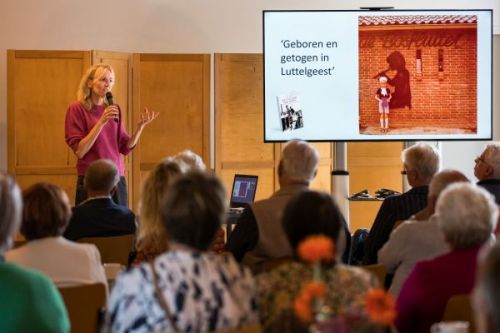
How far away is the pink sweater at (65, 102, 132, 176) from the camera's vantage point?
22.1 ft

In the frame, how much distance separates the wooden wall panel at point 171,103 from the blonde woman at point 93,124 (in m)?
1.00

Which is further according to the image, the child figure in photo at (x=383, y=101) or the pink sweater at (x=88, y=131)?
the child figure in photo at (x=383, y=101)

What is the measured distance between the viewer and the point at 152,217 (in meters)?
3.88

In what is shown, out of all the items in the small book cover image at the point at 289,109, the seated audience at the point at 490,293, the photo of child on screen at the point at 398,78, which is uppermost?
the photo of child on screen at the point at 398,78

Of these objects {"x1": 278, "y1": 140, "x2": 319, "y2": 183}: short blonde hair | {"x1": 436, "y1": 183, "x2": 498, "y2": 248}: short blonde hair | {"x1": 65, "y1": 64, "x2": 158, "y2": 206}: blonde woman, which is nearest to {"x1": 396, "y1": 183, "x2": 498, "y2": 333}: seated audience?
{"x1": 436, "y1": 183, "x2": 498, "y2": 248}: short blonde hair

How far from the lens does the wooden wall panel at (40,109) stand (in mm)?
7586

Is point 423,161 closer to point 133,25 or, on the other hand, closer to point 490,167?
point 490,167

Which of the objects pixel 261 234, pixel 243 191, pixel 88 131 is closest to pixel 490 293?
pixel 261 234

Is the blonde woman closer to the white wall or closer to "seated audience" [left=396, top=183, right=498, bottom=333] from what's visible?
the white wall

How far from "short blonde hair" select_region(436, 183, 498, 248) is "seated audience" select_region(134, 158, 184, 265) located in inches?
46.9

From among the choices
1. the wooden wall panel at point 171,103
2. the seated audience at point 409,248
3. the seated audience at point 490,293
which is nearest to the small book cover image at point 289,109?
the wooden wall panel at point 171,103

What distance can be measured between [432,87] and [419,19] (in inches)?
21.0

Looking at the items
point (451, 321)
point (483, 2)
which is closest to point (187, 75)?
point (483, 2)

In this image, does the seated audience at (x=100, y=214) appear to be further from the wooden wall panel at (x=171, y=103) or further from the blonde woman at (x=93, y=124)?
the wooden wall panel at (x=171, y=103)
